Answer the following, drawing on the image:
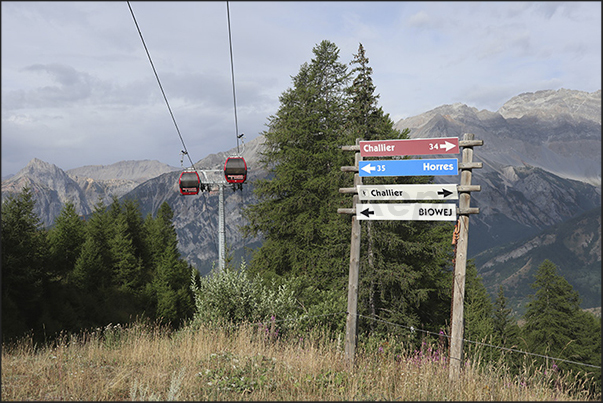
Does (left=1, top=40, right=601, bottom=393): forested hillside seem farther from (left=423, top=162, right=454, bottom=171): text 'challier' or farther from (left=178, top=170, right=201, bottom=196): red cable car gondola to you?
(left=178, top=170, right=201, bottom=196): red cable car gondola

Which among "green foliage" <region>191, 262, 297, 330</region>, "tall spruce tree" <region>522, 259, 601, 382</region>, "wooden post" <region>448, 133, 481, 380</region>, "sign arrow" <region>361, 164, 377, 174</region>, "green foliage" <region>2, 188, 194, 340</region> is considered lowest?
"tall spruce tree" <region>522, 259, 601, 382</region>

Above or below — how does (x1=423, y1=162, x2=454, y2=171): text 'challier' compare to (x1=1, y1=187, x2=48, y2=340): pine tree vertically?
above

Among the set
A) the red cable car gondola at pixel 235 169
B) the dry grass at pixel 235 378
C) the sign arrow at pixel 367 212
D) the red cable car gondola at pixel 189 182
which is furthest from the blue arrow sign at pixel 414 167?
the red cable car gondola at pixel 189 182

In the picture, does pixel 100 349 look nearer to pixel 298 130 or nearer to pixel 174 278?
pixel 298 130

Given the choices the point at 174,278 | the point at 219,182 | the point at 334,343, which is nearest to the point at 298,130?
the point at 219,182

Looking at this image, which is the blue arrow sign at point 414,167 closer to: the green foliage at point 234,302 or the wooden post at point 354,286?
the wooden post at point 354,286

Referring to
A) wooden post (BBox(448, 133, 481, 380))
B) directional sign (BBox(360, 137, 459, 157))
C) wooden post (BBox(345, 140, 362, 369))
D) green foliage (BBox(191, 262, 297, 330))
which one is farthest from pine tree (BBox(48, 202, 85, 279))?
wooden post (BBox(448, 133, 481, 380))

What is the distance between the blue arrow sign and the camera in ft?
24.1

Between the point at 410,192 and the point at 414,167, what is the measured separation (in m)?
0.45

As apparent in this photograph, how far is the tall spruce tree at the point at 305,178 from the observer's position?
22203mm

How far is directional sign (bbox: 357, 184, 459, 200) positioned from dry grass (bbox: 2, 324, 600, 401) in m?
2.71

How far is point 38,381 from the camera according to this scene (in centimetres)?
575

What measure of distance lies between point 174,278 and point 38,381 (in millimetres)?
38432

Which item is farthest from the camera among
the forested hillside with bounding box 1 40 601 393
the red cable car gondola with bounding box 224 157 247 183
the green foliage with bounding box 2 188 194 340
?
the green foliage with bounding box 2 188 194 340
